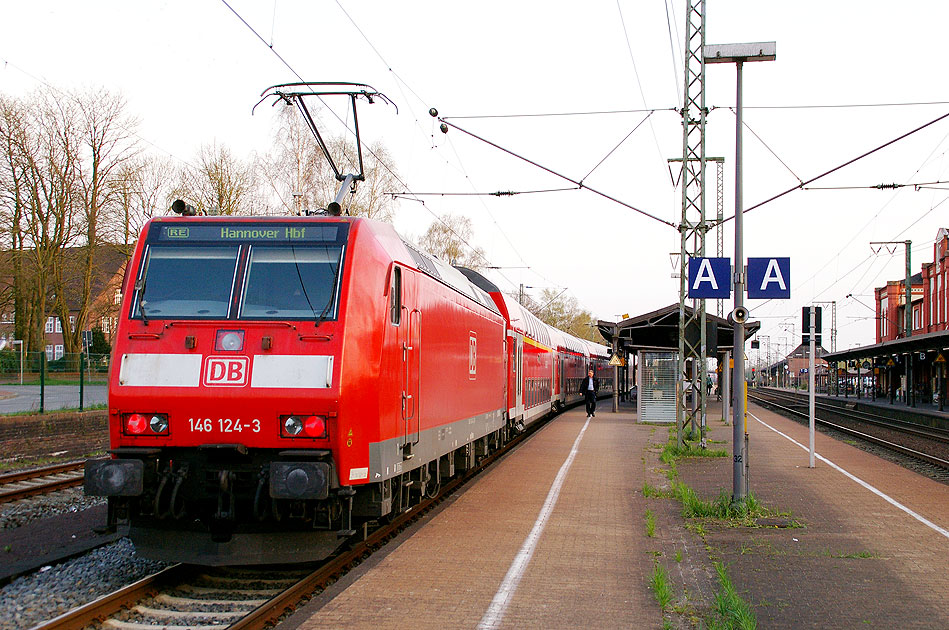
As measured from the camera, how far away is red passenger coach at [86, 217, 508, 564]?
7.21 m

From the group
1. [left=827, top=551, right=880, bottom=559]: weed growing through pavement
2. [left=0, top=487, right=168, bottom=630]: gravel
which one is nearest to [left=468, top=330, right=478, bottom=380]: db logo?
[left=0, top=487, right=168, bottom=630]: gravel

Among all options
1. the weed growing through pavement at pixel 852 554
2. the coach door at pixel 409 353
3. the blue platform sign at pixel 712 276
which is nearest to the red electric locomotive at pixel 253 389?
the coach door at pixel 409 353

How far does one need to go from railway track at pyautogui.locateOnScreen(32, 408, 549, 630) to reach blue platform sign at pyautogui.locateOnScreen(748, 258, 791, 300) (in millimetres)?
6101

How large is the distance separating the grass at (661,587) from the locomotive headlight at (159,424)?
4276 mm

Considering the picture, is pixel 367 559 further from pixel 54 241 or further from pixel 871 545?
pixel 54 241

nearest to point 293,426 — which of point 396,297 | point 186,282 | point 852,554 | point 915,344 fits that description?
point 186,282

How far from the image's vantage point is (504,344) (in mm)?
17859

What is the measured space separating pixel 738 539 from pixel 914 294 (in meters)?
68.9

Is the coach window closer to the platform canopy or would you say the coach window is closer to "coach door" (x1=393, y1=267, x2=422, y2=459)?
"coach door" (x1=393, y1=267, x2=422, y2=459)

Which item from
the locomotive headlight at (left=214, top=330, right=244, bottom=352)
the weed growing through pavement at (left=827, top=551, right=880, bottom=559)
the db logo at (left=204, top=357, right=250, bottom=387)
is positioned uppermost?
the locomotive headlight at (left=214, top=330, right=244, bottom=352)

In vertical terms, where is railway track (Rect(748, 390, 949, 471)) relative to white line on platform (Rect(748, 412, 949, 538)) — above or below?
below

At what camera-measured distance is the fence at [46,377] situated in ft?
66.4

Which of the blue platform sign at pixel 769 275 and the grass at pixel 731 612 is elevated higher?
the blue platform sign at pixel 769 275

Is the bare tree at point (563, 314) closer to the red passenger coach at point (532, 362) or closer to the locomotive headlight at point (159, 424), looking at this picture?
the red passenger coach at point (532, 362)
